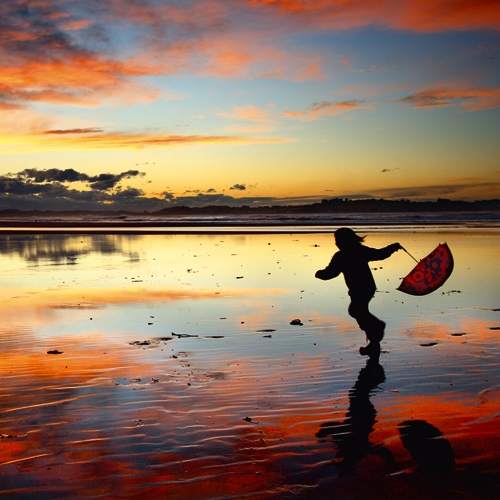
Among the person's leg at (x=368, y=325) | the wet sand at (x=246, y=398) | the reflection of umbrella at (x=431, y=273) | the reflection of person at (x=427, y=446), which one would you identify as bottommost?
the reflection of person at (x=427, y=446)

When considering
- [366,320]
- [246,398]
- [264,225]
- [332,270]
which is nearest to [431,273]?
[366,320]

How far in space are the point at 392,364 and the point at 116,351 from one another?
439 cm

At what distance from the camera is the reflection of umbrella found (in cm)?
973

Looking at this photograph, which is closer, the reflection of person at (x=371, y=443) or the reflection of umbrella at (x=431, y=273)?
the reflection of person at (x=371, y=443)

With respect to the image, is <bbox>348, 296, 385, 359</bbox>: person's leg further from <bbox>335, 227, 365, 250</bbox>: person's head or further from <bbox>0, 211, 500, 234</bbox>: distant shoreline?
<bbox>0, 211, 500, 234</bbox>: distant shoreline

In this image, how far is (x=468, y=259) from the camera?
2311 cm

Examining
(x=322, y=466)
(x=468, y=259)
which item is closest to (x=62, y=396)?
(x=322, y=466)

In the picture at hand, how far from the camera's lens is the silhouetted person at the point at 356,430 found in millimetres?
5352

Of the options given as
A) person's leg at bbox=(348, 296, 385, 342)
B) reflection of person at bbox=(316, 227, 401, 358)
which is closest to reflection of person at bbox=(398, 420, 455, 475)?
person's leg at bbox=(348, 296, 385, 342)

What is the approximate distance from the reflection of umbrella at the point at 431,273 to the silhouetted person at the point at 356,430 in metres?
2.62

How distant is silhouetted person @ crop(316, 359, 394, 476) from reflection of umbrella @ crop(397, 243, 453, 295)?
2624 mm

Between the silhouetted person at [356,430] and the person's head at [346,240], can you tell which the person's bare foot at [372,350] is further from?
the person's head at [346,240]

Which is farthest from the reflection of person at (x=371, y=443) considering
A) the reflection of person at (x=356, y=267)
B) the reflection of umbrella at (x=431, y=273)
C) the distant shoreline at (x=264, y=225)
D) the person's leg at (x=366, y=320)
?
the distant shoreline at (x=264, y=225)

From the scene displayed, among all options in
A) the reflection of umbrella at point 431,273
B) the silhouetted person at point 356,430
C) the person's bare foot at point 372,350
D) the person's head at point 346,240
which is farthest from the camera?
the reflection of umbrella at point 431,273
